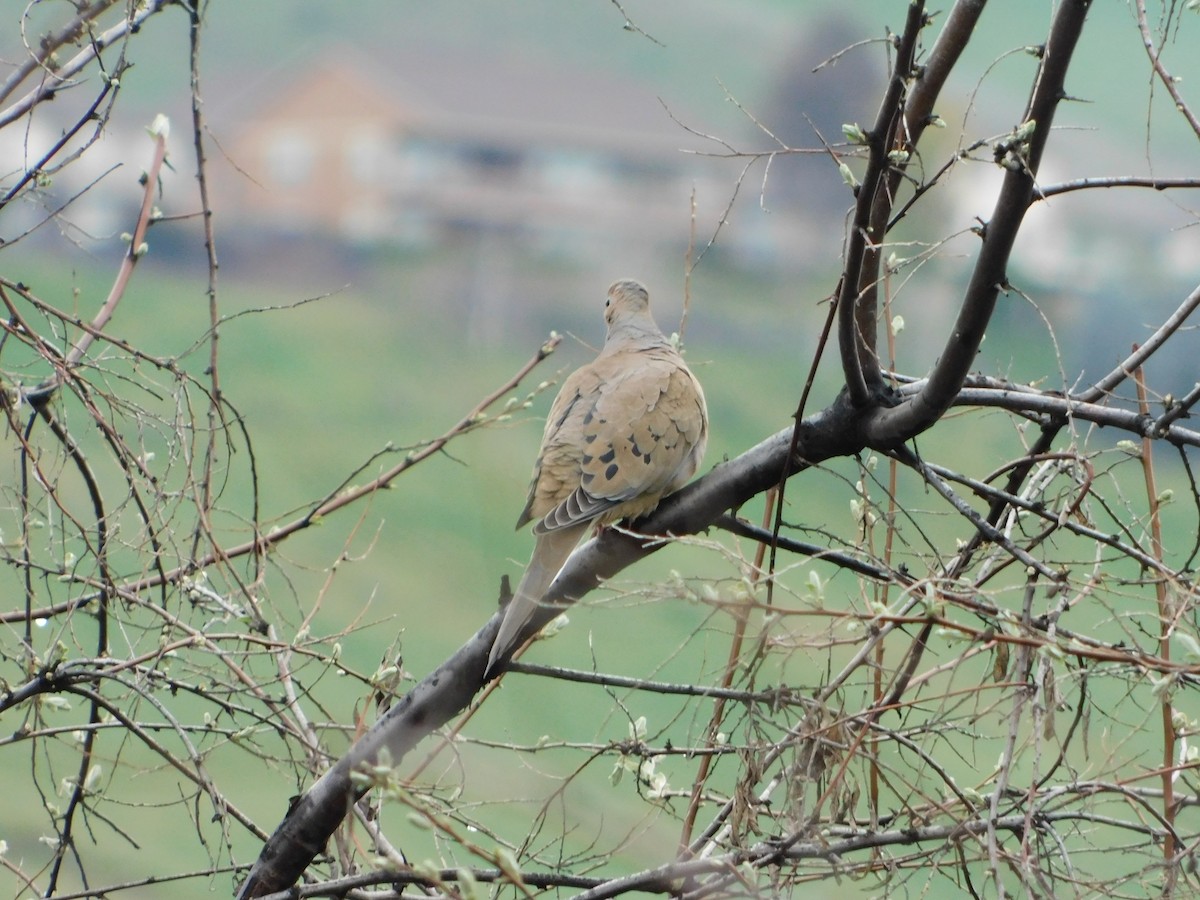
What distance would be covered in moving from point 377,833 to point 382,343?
167 feet

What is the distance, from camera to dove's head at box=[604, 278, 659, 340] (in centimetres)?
500

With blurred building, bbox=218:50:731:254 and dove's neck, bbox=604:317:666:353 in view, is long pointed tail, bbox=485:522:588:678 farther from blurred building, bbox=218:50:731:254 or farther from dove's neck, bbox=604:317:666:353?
blurred building, bbox=218:50:731:254

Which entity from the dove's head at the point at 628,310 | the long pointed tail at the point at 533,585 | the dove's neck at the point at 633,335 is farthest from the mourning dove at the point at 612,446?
the dove's head at the point at 628,310

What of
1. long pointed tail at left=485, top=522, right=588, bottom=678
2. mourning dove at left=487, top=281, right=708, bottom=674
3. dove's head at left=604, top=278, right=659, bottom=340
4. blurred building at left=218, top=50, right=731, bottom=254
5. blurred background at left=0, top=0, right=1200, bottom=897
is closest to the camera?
long pointed tail at left=485, top=522, right=588, bottom=678

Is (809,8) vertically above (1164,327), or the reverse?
(809,8)

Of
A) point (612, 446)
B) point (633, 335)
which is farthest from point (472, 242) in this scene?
point (612, 446)

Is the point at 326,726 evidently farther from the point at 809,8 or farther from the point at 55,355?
the point at 809,8

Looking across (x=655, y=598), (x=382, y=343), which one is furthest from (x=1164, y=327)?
(x=382, y=343)

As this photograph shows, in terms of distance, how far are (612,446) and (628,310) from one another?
1149 millimetres

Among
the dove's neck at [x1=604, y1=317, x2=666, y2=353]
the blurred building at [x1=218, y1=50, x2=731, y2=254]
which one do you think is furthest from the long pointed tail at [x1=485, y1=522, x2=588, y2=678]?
the blurred building at [x1=218, y1=50, x2=731, y2=254]

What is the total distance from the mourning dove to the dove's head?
33 centimetres

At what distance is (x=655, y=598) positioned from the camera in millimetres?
1978

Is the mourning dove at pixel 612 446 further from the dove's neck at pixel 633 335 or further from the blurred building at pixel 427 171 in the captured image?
the blurred building at pixel 427 171

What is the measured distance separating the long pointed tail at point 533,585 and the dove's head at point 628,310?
1.35 meters
